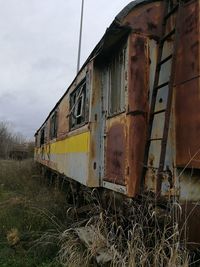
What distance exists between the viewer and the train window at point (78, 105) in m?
7.72

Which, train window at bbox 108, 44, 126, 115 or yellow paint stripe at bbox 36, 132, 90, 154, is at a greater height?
train window at bbox 108, 44, 126, 115

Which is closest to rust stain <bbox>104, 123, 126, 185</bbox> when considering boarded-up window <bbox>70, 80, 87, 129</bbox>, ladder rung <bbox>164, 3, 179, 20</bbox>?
ladder rung <bbox>164, 3, 179, 20</bbox>

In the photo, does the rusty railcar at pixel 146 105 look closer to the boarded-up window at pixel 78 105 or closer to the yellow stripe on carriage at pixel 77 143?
the yellow stripe on carriage at pixel 77 143

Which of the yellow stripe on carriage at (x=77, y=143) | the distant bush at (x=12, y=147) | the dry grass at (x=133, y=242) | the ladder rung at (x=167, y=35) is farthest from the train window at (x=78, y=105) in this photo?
the distant bush at (x=12, y=147)

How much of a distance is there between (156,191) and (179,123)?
2.59 ft

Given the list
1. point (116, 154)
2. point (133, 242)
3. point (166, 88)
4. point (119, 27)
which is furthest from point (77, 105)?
point (133, 242)

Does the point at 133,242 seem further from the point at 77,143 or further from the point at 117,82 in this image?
the point at 77,143

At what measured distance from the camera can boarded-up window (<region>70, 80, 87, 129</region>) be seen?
7.71m

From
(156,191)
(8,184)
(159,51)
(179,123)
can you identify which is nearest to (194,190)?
(156,191)

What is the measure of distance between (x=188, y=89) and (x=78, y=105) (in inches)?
166

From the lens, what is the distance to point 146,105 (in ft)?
16.9

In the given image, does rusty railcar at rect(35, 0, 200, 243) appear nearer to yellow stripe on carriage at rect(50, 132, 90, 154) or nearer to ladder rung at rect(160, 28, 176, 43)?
ladder rung at rect(160, 28, 176, 43)

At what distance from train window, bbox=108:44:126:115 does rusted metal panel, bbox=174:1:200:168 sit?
0.89 meters

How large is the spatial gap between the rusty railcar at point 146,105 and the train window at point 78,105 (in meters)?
1.21
